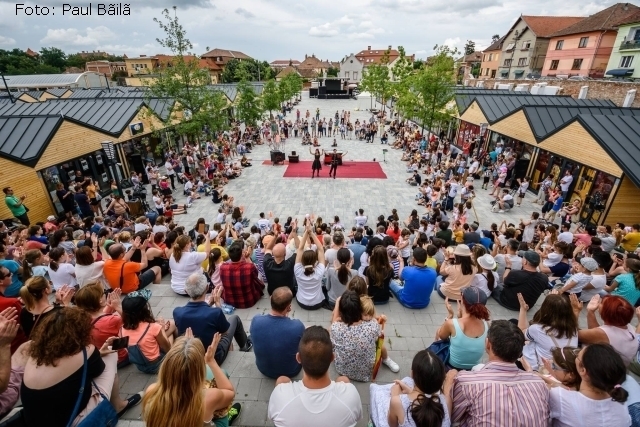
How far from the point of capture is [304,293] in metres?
5.68

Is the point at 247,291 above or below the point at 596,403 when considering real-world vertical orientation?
below

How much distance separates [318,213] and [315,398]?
10792mm

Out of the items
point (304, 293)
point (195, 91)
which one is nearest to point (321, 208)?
point (304, 293)

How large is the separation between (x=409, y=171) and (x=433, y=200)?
6.33 meters

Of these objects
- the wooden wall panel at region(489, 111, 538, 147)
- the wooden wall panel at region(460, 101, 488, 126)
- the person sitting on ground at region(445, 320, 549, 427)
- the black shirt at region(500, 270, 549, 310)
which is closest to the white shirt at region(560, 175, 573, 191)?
the wooden wall panel at region(489, 111, 538, 147)

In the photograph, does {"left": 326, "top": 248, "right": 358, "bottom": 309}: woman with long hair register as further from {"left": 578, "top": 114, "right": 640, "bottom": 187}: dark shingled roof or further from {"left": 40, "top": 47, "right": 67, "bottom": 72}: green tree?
{"left": 40, "top": 47, "right": 67, "bottom": 72}: green tree

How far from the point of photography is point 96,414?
105 inches

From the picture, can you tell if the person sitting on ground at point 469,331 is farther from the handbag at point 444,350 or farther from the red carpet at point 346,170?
the red carpet at point 346,170

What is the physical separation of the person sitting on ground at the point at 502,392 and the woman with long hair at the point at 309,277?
2.90 m

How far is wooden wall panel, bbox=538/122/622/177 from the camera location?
435 inches

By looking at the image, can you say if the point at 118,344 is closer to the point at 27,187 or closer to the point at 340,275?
the point at 340,275

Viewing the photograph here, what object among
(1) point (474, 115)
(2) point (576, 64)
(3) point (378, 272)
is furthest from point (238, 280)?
(2) point (576, 64)

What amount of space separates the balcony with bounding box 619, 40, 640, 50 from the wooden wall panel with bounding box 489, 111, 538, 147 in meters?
29.9

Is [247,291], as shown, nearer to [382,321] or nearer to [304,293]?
[304,293]
